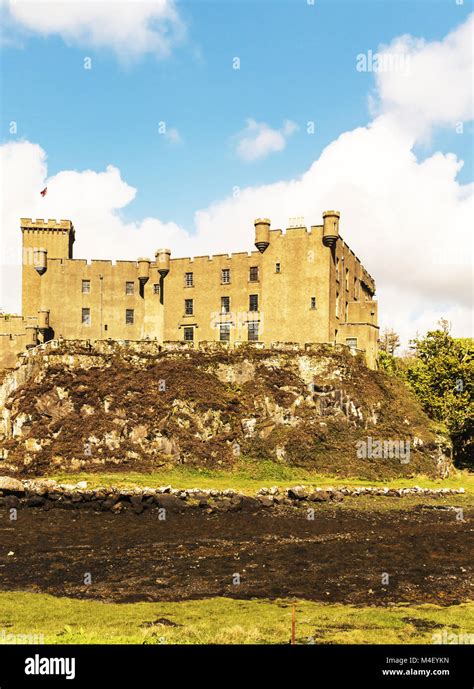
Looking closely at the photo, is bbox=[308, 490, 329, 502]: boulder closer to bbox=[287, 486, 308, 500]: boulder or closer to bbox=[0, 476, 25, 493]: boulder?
bbox=[287, 486, 308, 500]: boulder

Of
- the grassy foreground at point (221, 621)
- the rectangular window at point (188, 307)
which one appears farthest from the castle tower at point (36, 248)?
the grassy foreground at point (221, 621)

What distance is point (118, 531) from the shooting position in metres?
31.2

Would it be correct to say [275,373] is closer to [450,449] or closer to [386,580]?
[450,449]

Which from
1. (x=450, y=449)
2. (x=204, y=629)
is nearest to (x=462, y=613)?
(x=204, y=629)

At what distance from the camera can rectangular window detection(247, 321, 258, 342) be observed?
6103cm

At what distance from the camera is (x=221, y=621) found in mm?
16297

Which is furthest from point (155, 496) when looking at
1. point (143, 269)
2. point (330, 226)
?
Result: point (143, 269)

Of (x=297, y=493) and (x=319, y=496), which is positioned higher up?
(x=297, y=493)

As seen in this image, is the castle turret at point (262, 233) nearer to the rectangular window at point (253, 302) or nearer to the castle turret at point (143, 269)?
the rectangular window at point (253, 302)

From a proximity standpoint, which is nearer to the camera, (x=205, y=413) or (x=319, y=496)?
(x=319, y=496)

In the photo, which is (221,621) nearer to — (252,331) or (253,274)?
(252,331)

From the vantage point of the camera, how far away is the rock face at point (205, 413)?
168 feet

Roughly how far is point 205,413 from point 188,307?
14.0m
